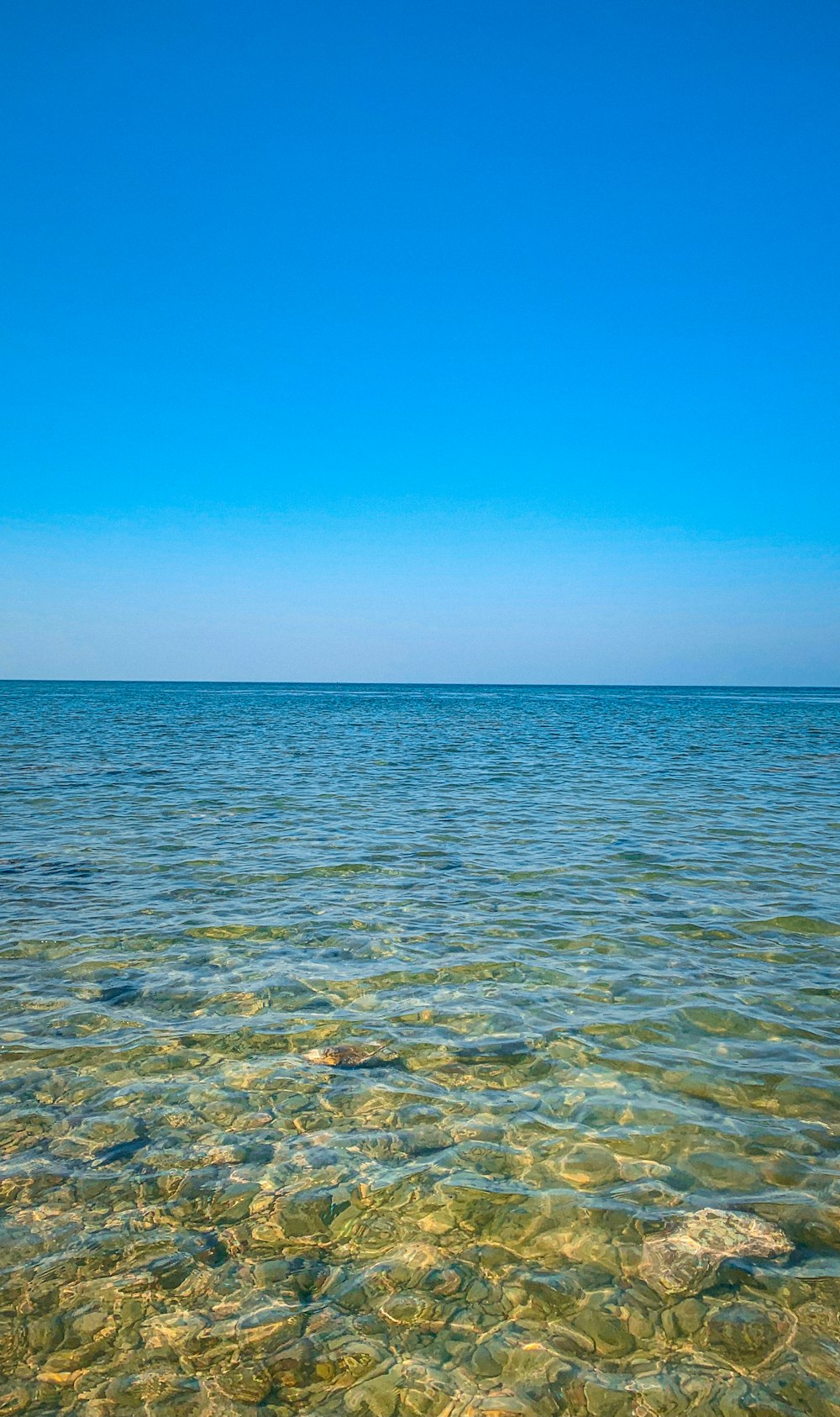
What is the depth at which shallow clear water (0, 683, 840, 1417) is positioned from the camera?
12.8 feet

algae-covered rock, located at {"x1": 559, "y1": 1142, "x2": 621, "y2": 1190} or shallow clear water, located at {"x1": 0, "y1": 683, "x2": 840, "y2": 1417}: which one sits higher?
shallow clear water, located at {"x1": 0, "y1": 683, "x2": 840, "y2": 1417}

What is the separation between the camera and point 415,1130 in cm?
592

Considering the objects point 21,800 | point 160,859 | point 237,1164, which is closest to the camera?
point 237,1164

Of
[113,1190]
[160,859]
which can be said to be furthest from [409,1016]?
[160,859]

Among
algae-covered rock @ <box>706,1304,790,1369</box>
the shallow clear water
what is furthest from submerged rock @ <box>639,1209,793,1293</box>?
algae-covered rock @ <box>706,1304,790,1369</box>

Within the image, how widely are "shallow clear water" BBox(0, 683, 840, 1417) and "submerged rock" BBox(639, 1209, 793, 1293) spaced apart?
0.18ft

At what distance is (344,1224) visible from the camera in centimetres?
493

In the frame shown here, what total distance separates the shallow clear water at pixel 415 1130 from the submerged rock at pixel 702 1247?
0.18 feet

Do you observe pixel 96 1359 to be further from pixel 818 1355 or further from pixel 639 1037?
pixel 639 1037

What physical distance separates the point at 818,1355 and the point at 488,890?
28.4ft

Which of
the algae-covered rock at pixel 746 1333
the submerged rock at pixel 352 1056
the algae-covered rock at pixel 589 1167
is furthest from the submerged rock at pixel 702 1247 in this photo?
the submerged rock at pixel 352 1056

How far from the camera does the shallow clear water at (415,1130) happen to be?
12.8 feet

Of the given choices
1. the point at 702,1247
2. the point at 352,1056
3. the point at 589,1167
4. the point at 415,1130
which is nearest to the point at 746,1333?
the point at 702,1247

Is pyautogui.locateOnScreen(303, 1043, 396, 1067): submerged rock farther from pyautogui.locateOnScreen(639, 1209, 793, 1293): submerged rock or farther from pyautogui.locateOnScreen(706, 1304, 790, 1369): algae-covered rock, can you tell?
pyautogui.locateOnScreen(706, 1304, 790, 1369): algae-covered rock
